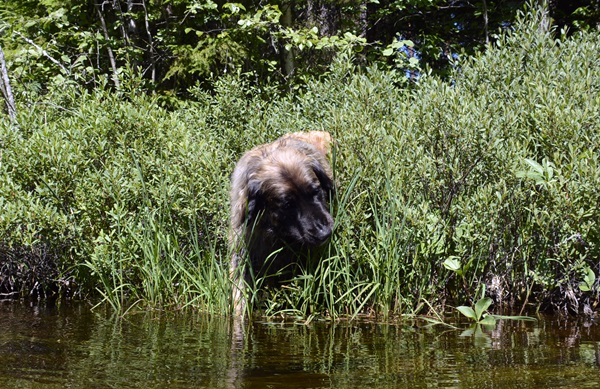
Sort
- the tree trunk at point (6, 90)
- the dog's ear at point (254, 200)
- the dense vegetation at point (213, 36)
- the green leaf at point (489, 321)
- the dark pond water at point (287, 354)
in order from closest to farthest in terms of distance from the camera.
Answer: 1. the dark pond water at point (287, 354)
2. the green leaf at point (489, 321)
3. the dog's ear at point (254, 200)
4. the tree trunk at point (6, 90)
5. the dense vegetation at point (213, 36)

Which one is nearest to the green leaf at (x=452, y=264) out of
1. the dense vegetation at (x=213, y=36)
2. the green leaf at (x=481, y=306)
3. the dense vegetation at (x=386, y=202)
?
the dense vegetation at (x=386, y=202)

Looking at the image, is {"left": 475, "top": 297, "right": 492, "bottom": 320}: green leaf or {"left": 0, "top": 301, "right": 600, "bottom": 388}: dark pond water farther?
{"left": 475, "top": 297, "right": 492, "bottom": 320}: green leaf

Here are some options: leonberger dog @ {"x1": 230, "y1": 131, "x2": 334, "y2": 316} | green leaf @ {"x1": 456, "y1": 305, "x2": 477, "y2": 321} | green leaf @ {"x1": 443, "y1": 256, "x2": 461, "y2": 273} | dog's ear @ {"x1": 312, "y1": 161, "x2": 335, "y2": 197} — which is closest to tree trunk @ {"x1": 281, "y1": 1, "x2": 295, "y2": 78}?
leonberger dog @ {"x1": 230, "y1": 131, "x2": 334, "y2": 316}

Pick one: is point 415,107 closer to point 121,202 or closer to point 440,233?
point 440,233

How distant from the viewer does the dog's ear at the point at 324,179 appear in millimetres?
5418

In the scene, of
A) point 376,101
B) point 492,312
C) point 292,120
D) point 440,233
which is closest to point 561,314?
point 492,312

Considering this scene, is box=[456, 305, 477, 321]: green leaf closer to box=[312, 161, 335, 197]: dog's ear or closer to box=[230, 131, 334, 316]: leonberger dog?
box=[230, 131, 334, 316]: leonberger dog

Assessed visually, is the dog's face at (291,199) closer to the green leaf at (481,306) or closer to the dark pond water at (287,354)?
the dark pond water at (287,354)

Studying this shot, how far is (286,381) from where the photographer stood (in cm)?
322

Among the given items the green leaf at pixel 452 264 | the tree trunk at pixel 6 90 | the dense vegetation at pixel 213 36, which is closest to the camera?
the green leaf at pixel 452 264

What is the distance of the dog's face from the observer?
201 inches

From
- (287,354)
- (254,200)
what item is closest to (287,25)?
(254,200)

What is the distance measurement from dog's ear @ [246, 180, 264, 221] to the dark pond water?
858mm

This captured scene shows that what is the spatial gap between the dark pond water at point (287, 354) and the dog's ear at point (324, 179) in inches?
43.7
